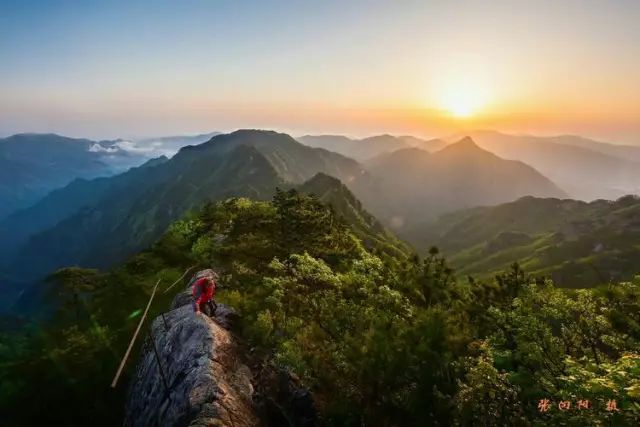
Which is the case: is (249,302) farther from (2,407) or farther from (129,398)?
(2,407)

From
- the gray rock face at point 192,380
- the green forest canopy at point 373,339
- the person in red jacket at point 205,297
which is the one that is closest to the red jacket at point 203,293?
the person in red jacket at point 205,297

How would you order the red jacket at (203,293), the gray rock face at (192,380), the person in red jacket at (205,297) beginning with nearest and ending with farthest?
the gray rock face at (192,380) → the person in red jacket at (205,297) → the red jacket at (203,293)

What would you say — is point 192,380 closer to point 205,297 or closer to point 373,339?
point 205,297

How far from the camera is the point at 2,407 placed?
2700 cm

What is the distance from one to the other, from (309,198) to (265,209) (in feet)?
18.6

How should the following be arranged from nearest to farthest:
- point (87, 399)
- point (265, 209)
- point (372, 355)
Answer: point (372, 355) → point (87, 399) → point (265, 209)

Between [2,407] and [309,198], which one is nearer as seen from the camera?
[2,407]


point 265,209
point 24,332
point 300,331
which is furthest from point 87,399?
point 24,332

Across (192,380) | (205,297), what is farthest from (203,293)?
(192,380)

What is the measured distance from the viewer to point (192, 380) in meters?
18.1

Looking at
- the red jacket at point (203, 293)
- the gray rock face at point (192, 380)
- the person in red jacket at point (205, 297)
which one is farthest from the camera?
the red jacket at point (203, 293)

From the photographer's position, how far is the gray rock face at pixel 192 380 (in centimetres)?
1683

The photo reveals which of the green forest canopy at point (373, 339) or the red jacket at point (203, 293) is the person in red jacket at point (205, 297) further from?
the green forest canopy at point (373, 339)

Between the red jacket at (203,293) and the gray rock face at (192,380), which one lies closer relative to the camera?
the gray rock face at (192,380)
